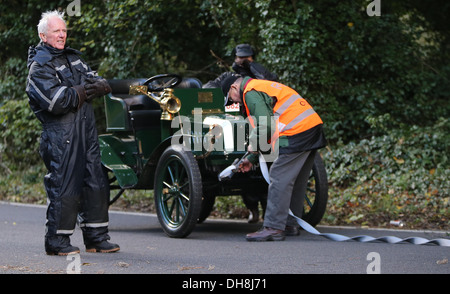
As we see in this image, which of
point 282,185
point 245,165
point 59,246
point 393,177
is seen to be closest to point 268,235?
point 282,185

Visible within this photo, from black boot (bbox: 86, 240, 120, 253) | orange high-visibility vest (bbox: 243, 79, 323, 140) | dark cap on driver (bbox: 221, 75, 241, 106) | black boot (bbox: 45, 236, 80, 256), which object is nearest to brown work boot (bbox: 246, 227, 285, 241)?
orange high-visibility vest (bbox: 243, 79, 323, 140)

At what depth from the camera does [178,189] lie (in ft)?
29.2

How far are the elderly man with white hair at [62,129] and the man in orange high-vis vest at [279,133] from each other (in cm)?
156

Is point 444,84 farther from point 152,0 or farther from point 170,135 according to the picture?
point 170,135

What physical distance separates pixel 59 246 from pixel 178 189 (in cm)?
187

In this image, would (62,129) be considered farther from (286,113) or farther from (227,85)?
(286,113)

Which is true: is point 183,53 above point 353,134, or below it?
above

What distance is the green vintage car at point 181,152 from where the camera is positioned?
8820 millimetres

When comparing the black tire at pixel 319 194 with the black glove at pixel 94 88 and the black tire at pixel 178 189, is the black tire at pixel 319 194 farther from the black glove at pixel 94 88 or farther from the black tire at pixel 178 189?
the black glove at pixel 94 88

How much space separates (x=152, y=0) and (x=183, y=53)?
2.62 metres

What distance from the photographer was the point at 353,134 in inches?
595

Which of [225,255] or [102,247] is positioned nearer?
[225,255]

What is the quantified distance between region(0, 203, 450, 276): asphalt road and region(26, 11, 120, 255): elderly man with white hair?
37 cm
